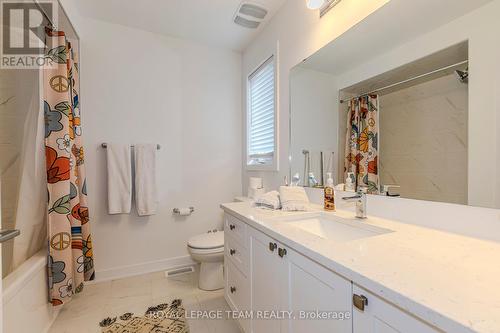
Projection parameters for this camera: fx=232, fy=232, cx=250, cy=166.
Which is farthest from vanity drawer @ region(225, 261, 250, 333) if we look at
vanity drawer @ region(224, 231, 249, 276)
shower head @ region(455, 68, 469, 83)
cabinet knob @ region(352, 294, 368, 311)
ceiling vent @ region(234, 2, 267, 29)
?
ceiling vent @ region(234, 2, 267, 29)

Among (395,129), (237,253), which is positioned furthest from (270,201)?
(395,129)

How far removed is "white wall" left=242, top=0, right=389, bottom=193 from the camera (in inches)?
52.7

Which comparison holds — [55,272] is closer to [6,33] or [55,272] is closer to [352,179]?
[6,33]

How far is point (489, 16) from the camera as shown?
825 millimetres

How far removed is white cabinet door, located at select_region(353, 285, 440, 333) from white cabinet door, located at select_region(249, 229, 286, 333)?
0.37m

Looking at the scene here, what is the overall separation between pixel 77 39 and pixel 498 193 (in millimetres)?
2939

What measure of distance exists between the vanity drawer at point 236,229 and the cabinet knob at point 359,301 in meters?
0.76

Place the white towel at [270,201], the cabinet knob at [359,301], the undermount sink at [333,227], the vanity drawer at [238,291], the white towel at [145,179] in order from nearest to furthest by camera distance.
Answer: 1. the cabinet knob at [359,301]
2. the undermount sink at [333,227]
3. the vanity drawer at [238,291]
4. the white towel at [270,201]
5. the white towel at [145,179]

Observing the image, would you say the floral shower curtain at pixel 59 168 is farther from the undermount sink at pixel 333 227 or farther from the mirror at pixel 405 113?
the mirror at pixel 405 113

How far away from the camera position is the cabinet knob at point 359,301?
598mm

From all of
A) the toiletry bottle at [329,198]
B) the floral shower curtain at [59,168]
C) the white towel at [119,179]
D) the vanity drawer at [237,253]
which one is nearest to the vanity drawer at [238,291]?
the vanity drawer at [237,253]

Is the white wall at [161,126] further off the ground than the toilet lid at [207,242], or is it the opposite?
the white wall at [161,126]

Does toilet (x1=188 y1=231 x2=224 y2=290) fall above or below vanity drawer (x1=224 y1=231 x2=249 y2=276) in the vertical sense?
below

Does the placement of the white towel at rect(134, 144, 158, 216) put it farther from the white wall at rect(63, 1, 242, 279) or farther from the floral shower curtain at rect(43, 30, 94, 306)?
the floral shower curtain at rect(43, 30, 94, 306)
